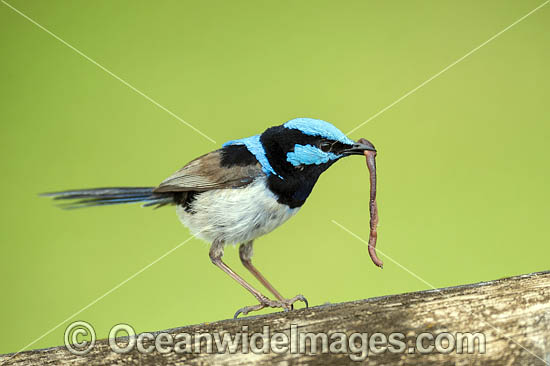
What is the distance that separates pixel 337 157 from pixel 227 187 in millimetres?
558

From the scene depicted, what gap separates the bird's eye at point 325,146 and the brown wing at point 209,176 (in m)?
0.35

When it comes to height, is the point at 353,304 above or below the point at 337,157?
below

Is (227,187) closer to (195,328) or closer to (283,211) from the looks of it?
(283,211)

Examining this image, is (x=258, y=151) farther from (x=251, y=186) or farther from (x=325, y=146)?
(x=325, y=146)

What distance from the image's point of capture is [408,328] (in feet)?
6.31

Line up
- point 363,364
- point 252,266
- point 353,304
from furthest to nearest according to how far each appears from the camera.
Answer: point 252,266 < point 353,304 < point 363,364

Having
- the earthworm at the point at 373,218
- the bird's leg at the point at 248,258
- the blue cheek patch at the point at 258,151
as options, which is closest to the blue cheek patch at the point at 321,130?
the earthworm at the point at 373,218

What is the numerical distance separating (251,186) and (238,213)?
14cm

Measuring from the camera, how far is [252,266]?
341 centimetres

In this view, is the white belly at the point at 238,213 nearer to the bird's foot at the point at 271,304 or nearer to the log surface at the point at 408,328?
the bird's foot at the point at 271,304

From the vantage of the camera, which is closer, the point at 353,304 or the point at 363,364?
the point at 363,364

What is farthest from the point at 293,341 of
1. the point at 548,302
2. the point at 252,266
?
the point at 252,266

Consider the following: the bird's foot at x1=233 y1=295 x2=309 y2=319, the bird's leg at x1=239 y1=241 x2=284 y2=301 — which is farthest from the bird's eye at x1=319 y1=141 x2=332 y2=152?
the bird's leg at x1=239 y1=241 x2=284 y2=301

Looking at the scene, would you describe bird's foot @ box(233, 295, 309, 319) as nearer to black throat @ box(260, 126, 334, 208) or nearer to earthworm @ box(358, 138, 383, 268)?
black throat @ box(260, 126, 334, 208)
